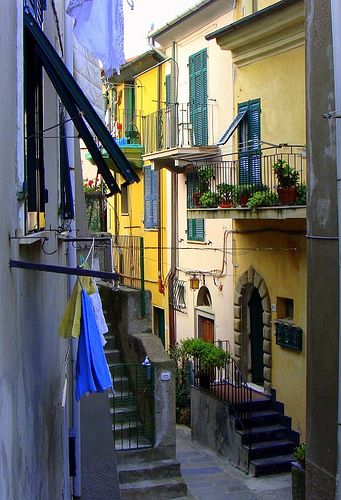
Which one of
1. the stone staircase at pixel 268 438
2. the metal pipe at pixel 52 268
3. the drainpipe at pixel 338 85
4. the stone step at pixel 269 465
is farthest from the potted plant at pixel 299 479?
the metal pipe at pixel 52 268

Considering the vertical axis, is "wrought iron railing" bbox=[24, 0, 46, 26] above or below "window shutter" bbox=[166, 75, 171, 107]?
below

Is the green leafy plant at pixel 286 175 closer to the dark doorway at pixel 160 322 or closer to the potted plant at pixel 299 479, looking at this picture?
the potted plant at pixel 299 479

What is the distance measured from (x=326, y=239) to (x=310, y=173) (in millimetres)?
947

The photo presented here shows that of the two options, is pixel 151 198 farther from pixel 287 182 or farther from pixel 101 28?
pixel 101 28

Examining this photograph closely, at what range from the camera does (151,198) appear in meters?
25.0

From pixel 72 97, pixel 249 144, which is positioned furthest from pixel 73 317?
pixel 249 144

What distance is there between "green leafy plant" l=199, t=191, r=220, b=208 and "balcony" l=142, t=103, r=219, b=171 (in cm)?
243

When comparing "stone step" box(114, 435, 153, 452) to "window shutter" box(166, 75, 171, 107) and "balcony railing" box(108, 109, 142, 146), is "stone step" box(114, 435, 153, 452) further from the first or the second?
"balcony railing" box(108, 109, 142, 146)

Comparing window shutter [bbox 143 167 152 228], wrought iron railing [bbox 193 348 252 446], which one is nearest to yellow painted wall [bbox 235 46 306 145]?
wrought iron railing [bbox 193 348 252 446]

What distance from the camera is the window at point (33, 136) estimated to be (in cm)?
497

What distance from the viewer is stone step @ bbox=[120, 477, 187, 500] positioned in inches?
466

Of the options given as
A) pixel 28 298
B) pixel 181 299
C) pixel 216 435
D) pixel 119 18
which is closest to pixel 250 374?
→ pixel 216 435

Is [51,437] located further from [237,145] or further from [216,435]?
[237,145]

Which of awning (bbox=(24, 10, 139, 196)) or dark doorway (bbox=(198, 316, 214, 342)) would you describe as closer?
awning (bbox=(24, 10, 139, 196))
